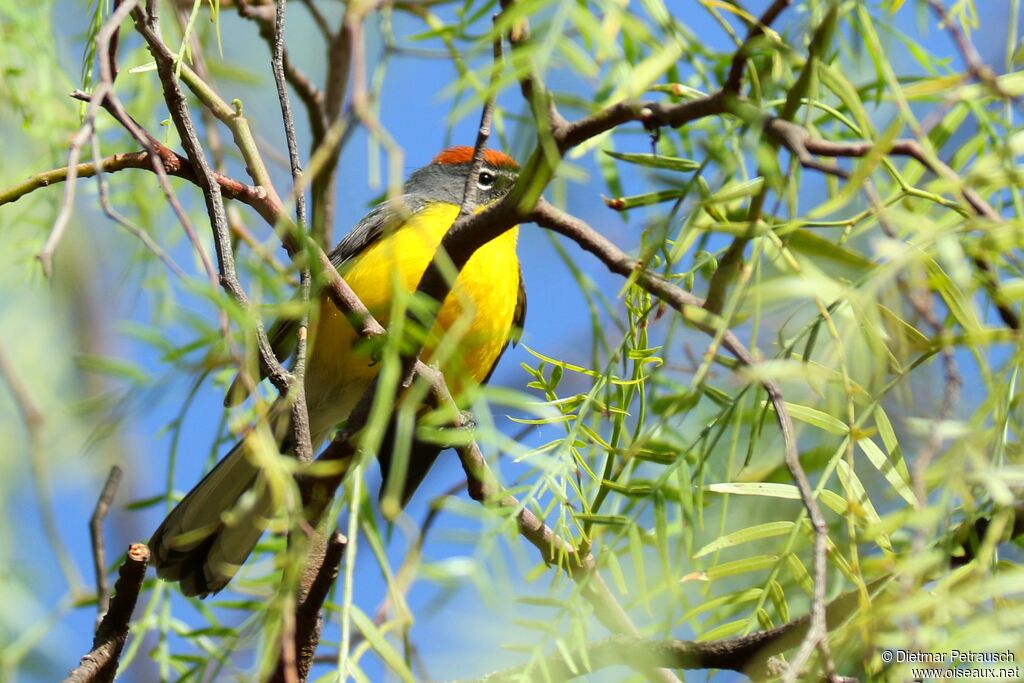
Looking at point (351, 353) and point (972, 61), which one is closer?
point (972, 61)

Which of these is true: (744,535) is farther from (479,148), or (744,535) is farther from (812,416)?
(479,148)

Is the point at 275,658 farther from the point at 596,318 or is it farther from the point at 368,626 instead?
the point at 596,318

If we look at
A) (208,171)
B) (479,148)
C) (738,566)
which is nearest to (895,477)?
(738,566)

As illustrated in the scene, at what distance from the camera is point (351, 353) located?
3168 mm

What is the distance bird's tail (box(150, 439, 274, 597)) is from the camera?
11.0 ft

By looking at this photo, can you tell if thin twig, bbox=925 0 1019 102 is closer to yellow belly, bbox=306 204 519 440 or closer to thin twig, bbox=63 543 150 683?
thin twig, bbox=63 543 150 683

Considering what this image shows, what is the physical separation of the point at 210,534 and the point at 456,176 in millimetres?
2296

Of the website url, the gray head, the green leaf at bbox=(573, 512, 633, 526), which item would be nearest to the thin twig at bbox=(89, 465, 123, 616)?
the green leaf at bbox=(573, 512, 633, 526)

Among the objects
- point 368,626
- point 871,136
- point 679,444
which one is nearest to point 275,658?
point 368,626

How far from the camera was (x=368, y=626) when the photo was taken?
1.56 m

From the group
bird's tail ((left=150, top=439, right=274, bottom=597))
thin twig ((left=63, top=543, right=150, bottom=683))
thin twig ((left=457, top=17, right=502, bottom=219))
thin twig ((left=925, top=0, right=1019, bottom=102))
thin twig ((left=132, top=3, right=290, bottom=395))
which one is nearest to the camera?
thin twig ((left=925, top=0, right=1019, bottom=102))

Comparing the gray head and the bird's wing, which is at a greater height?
the gray head

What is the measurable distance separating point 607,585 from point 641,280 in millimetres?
751

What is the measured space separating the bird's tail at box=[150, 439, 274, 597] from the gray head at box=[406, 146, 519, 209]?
5.59 feet
